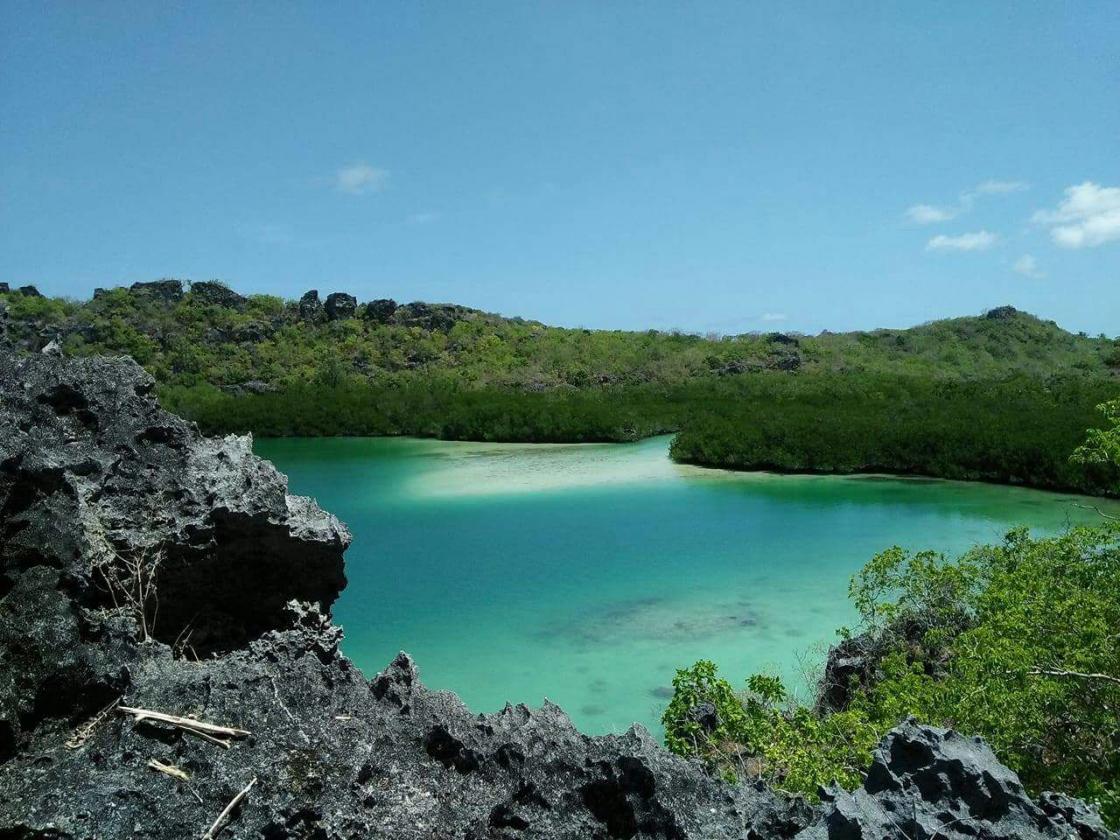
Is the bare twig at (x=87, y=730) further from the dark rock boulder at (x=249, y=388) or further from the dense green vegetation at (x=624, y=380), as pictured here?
the dark rock boulder at (x=249, y=388)

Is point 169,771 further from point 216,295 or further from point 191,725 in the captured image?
point 216,295

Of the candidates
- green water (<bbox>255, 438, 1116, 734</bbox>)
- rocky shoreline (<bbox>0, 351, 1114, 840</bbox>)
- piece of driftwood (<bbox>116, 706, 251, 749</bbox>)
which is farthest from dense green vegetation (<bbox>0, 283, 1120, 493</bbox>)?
piece of driftwood (<bbox>116, 706, 251, 749</bbox>)

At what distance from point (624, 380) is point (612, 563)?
96.9 feet

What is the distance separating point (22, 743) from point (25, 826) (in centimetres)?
24

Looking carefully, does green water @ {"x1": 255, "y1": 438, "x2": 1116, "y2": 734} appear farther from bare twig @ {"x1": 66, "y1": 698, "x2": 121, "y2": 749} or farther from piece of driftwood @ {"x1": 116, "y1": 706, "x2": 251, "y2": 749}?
bare twig @ {"x1": 66, "y1": 698, "x2": 121, "y2": 749}

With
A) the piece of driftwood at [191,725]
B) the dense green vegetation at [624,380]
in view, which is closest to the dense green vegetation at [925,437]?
the dense green vegetation at [624,380]

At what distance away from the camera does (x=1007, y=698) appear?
3.90 m

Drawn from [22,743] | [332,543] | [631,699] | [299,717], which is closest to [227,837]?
[299,717]

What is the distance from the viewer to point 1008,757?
3.92 m

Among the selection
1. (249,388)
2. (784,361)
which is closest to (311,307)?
(249,388)

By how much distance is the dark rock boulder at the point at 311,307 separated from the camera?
47844 mm

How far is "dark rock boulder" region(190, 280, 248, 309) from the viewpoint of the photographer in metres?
47.5

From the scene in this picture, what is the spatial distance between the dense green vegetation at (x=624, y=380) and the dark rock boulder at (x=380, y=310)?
10 centimetres

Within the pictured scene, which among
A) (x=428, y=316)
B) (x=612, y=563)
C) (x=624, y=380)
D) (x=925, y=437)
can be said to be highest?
(x=428, y=316)
